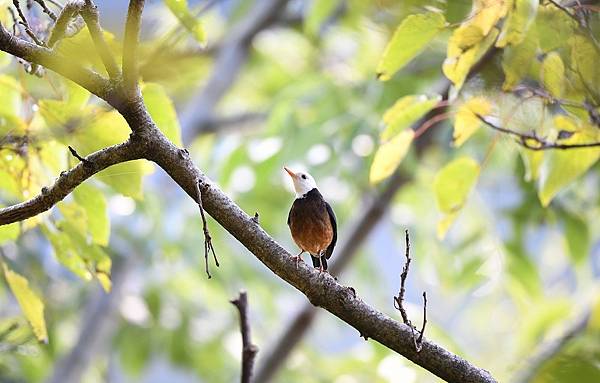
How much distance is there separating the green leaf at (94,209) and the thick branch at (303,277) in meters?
0.37

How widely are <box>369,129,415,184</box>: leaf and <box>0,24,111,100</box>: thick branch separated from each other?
1.59 ft

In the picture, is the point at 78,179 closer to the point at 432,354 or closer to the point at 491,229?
the point at 432,354

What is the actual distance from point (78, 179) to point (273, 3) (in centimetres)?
268

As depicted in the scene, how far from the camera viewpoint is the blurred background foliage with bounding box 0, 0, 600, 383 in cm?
126

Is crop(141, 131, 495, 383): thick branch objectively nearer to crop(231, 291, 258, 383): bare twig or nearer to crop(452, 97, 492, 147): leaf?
crop(231, 291, 258, 383): bare twig

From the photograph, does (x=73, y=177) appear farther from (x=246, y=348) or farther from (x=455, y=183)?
(x=455, y=183)

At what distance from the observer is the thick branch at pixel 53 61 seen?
0.92 metres

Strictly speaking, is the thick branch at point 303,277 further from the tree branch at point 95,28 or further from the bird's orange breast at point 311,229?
the bird's orange breast at point 311,229

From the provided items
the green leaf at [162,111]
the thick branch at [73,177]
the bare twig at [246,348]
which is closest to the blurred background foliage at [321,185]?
the green leaf at [162,111]

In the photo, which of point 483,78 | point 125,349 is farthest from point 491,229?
point 125,349

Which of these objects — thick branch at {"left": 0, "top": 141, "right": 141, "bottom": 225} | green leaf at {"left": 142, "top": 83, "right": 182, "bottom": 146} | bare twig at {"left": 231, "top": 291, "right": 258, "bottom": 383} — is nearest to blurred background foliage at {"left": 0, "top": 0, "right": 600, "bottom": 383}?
green leaf at {"left": 142, "top": 83, "right": 182, "bottom": 146}

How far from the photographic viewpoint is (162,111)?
4.19 feet

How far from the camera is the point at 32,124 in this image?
133 cm

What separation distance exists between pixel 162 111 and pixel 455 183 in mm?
497
